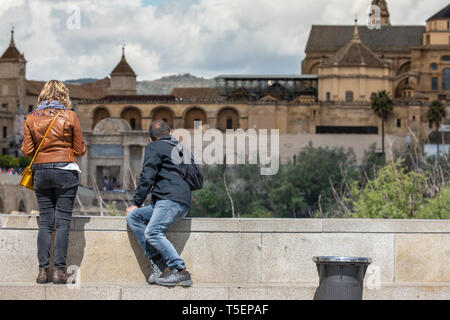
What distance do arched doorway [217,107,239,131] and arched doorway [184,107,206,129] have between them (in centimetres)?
190

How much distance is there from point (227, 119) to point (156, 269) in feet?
252

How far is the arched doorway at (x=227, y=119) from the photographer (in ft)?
282

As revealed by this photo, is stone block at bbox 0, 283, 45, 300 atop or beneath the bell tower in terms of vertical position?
beneath

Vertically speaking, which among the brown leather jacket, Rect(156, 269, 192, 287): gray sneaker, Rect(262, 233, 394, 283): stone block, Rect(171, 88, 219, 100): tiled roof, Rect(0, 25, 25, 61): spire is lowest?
Rect(156, 269, 192, 287): gray sneaker

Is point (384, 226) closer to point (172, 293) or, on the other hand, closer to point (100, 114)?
point (172, 293)

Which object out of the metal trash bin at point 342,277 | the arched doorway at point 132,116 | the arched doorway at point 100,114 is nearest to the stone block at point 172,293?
the metal trash bin at point 342,277

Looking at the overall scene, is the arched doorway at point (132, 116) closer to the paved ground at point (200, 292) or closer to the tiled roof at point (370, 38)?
the tiled roof at point (370, 38)

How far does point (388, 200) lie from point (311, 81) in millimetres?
62981

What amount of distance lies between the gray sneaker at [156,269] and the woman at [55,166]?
3.23 feet

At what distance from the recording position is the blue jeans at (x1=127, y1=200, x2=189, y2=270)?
9.76m

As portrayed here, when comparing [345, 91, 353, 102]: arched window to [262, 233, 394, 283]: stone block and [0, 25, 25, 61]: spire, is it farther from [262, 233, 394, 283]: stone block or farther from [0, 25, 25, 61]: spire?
[262, 233, 394, 283]: stone block

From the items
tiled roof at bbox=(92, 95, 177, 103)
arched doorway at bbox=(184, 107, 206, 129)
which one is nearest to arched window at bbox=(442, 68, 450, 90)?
arched doorway at bbox=(184, 107, 206, 129)

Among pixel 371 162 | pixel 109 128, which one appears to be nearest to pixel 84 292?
pixel 371 162
